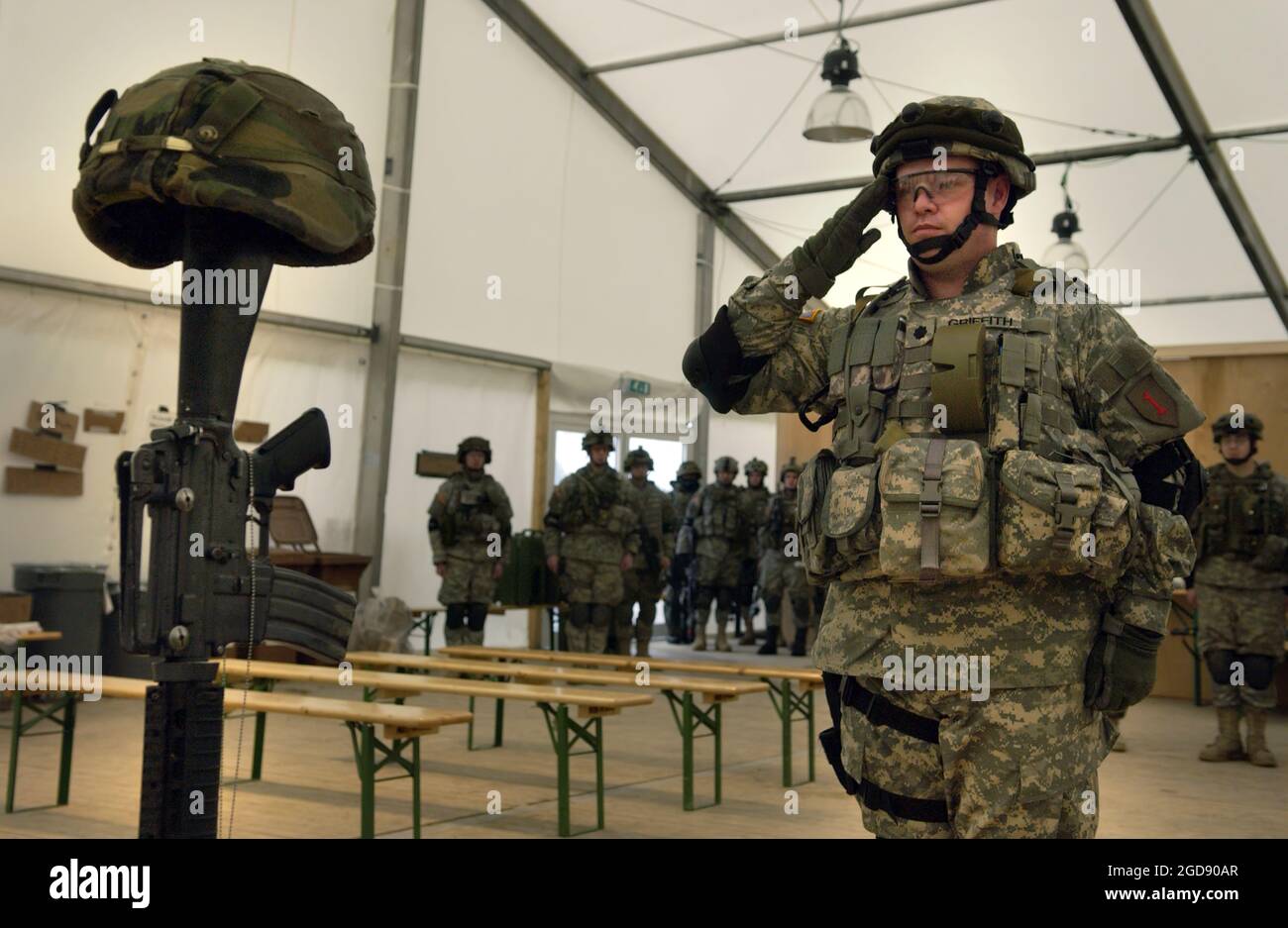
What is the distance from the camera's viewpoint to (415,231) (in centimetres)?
1101

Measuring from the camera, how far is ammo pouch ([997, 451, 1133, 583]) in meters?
2.12

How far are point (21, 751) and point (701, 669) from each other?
3.36 metres

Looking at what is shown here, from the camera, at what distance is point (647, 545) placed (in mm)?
11602

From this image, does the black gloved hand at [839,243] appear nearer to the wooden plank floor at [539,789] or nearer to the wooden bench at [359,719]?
the wooden bench at [359,719]

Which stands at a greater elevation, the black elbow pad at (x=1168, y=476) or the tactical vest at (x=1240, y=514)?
the tactical vest at (x=1240, y=514)

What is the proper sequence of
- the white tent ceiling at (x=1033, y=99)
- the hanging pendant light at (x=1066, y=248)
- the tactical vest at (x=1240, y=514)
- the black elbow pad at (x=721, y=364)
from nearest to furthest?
the black elbow pad at (x=721, y=364)
the tactical vest at (x=1240, y=514)
the white tent ceiling at (x=1033, y=99)
the hanging pendant light at (x=1066, y=248)

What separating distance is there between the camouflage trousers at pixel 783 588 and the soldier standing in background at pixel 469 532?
143 inches

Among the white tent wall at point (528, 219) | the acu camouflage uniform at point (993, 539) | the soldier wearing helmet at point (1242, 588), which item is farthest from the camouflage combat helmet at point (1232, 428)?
the white tent wall at point (528, 219)

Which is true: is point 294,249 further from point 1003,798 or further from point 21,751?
point 21,751

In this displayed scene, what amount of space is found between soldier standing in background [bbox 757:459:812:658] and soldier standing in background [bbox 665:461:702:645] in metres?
1.14

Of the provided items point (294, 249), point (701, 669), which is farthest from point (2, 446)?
point (294, 249)

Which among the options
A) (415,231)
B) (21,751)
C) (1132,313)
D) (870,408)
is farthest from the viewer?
(1132,313)

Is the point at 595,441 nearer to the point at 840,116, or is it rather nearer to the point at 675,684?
the point at 840,116

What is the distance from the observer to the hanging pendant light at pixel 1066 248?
460 inches
